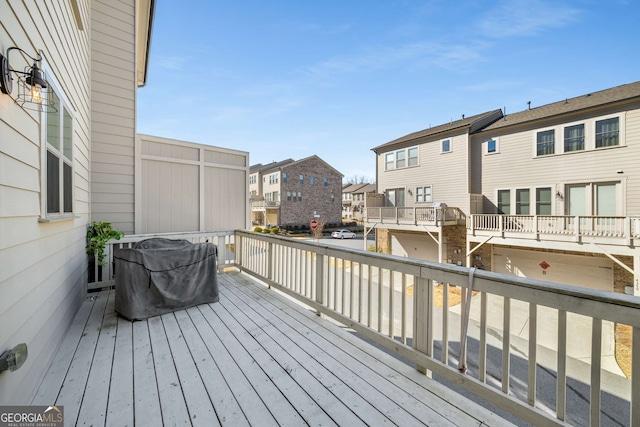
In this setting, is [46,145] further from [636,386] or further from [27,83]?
[636,386]

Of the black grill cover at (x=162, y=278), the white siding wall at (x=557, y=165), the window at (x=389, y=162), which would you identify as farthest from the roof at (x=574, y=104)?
the black grill cover at (x=162, y=278)

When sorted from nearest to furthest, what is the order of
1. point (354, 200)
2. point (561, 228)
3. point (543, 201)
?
point (561, 228), point (543, 201), point (354, 200)

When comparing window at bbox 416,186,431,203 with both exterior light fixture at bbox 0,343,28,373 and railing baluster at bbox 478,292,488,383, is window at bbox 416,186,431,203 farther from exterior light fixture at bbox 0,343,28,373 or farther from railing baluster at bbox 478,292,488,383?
exterior light fixture at bbox 0,343,28,373

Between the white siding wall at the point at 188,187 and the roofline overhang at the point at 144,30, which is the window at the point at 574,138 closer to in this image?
the white siding wall at the point at 188,187

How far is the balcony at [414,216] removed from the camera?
1088 cm

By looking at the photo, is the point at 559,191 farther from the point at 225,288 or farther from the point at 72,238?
the point at 72,238

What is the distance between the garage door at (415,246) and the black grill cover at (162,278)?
35.7 feet

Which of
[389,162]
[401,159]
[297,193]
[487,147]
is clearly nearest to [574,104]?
[487,147]

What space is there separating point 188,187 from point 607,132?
1231 cm

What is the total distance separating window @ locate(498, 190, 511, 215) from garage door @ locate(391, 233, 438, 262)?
2943 millimetres

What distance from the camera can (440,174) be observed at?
12320mm

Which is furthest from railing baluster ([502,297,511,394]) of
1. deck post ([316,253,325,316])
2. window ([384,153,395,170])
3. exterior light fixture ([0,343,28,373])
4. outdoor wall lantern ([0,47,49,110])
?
window ([384,153,395,170])

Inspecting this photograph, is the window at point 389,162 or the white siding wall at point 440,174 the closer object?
the white siding wall at point 440,174

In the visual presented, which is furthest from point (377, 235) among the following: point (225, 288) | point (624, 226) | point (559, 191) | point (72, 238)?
point (72, 238)
